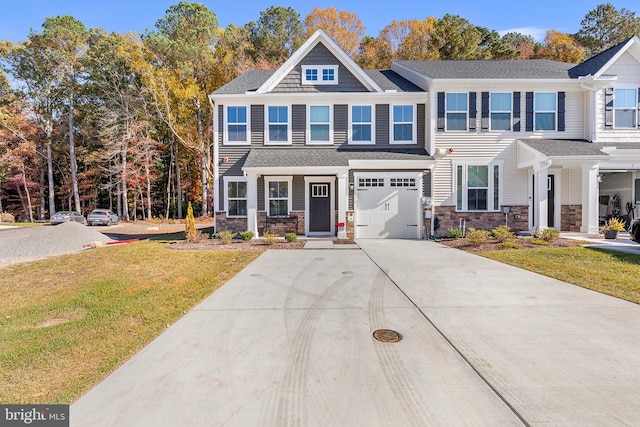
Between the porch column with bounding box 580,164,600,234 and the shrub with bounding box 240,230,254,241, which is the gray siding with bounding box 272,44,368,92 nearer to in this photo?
the shrub with bounding box 240,230,254,241

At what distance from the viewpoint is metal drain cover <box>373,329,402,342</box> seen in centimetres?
370

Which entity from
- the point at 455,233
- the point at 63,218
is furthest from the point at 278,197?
the point at 63,218

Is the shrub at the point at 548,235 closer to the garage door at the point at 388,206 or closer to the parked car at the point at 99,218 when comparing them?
the garage door at the point at 388,206

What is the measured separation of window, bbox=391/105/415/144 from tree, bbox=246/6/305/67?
66.7 feet

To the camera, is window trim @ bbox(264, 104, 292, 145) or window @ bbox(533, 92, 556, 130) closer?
window @ bbox(533, 92, 556, 130)

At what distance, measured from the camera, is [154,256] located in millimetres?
9227

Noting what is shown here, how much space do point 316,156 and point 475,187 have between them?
706 centimetres

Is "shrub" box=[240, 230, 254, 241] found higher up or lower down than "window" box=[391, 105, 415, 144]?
lower down

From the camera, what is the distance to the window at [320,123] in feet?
45.6

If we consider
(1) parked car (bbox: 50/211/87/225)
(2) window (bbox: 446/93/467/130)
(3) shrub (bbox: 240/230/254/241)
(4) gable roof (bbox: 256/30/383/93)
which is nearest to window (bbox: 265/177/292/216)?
(3) shrub (bbox: 240/230/254/241)

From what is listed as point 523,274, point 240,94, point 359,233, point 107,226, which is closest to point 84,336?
point 523,274

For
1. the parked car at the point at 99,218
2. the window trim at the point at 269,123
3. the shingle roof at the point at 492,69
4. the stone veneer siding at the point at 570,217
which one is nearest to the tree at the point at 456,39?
the shingle roof at the point at 492,69

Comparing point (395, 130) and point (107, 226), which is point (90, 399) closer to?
point (395, 130)

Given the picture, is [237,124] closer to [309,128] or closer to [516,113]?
[309,128]
